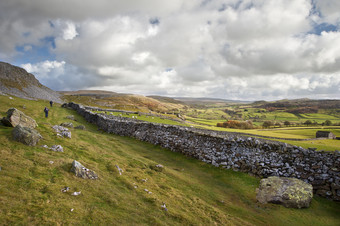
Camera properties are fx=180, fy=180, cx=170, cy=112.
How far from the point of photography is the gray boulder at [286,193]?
34.3 ft

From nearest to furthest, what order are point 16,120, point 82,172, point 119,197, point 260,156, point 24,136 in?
point 119,197
point 82,172
point 24,136
point 16,120
point 260,156

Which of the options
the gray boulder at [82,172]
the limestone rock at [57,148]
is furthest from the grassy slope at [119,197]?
the limestone rock at [57,148]

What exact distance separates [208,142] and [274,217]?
29.6ft

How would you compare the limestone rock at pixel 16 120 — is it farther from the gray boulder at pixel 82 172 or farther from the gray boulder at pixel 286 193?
the gray boulder at pixel 286 193

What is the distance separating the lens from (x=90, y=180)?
8.44 meters

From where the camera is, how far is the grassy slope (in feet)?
19.9

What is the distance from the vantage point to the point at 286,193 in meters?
10.7

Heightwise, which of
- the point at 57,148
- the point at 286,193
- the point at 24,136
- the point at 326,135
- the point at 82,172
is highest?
the point at 24,136

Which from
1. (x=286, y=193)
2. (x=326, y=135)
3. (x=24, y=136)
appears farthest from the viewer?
(x=326, y=135)

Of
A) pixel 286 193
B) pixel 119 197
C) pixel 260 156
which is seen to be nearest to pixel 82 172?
pixel 119 197

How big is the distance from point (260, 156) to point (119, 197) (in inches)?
463

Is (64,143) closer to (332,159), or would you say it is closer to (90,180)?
(90,180)

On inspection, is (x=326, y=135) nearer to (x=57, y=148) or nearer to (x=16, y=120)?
(x=57, y=148)

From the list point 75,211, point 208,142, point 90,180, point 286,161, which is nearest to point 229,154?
point 208,142
